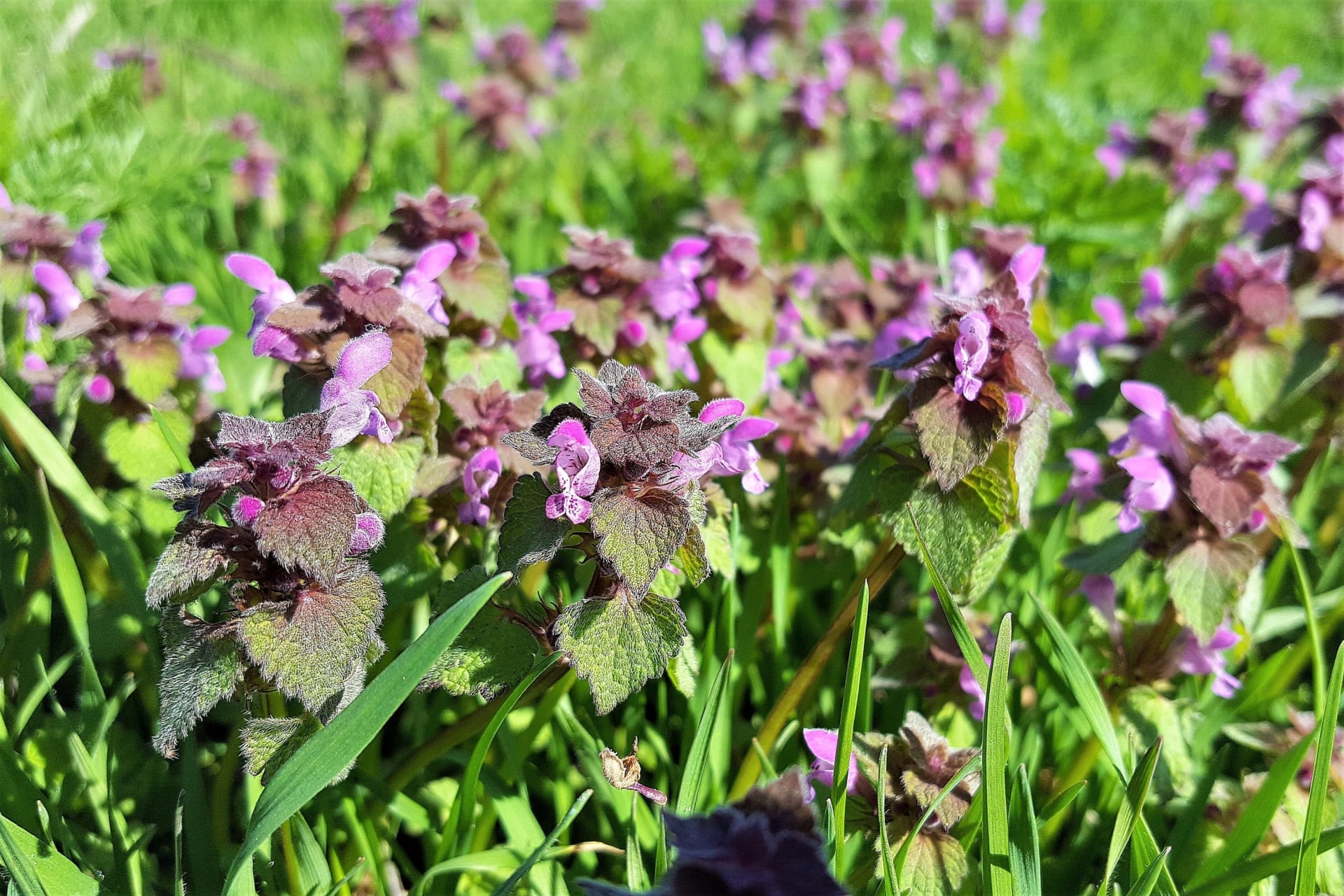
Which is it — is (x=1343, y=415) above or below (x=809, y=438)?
below

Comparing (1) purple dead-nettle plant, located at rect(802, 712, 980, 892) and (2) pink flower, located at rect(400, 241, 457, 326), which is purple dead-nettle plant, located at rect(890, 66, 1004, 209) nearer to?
(2) pink flower, located at rect(400, 241, 457, 326)

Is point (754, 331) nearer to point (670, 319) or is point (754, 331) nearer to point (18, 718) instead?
point (670, 319)

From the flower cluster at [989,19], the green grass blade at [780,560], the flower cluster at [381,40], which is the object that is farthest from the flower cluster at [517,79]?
the green grass blade at [780,560]

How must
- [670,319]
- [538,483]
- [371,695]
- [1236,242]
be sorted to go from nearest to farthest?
[371,695], [538,483], [670,319], [1236,242]

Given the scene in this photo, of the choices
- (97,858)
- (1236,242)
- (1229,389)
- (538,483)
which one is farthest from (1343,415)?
(97,858)

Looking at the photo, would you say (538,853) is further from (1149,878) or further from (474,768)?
(1149,878)

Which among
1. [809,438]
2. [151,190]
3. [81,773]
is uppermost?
[151,190]

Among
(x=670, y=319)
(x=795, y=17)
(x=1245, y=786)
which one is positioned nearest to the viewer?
(x=1245, y=786)
